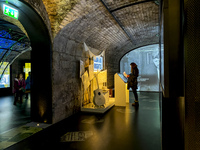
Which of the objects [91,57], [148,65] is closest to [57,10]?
[91,57]

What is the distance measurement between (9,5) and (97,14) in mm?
2577

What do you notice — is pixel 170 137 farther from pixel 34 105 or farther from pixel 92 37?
pixel 92 37

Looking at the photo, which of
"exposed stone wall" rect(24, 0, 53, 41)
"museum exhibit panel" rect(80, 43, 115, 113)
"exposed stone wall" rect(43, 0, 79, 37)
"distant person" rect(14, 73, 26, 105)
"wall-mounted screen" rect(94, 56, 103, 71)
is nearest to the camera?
"exposed stone wall" rect(24, 0, 53, 41)

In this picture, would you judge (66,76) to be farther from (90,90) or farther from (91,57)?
(90,90)

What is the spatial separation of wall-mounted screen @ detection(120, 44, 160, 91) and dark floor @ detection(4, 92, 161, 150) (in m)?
6.66

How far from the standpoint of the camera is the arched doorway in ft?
12.7

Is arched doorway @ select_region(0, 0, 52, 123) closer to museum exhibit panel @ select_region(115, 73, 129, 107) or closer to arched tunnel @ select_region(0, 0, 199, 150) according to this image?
arched tunnel @ select_region(0, 0, 199, 150)

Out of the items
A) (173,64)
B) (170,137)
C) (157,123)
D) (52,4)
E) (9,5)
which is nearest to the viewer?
(173,64)

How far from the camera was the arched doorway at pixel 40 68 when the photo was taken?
12.7 feet

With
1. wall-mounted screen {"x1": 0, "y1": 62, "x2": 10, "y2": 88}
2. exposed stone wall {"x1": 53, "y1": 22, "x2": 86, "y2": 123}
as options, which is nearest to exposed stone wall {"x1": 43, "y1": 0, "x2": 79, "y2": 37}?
exposed stone wall {"x1": 53, "y1": 22, "x2": 86, "y2": 123}

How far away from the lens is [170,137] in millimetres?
1658

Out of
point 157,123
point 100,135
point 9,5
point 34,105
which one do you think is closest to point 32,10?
point 9,5

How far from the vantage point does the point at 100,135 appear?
11.0 ft

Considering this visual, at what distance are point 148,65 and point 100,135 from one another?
8722 millimetres
